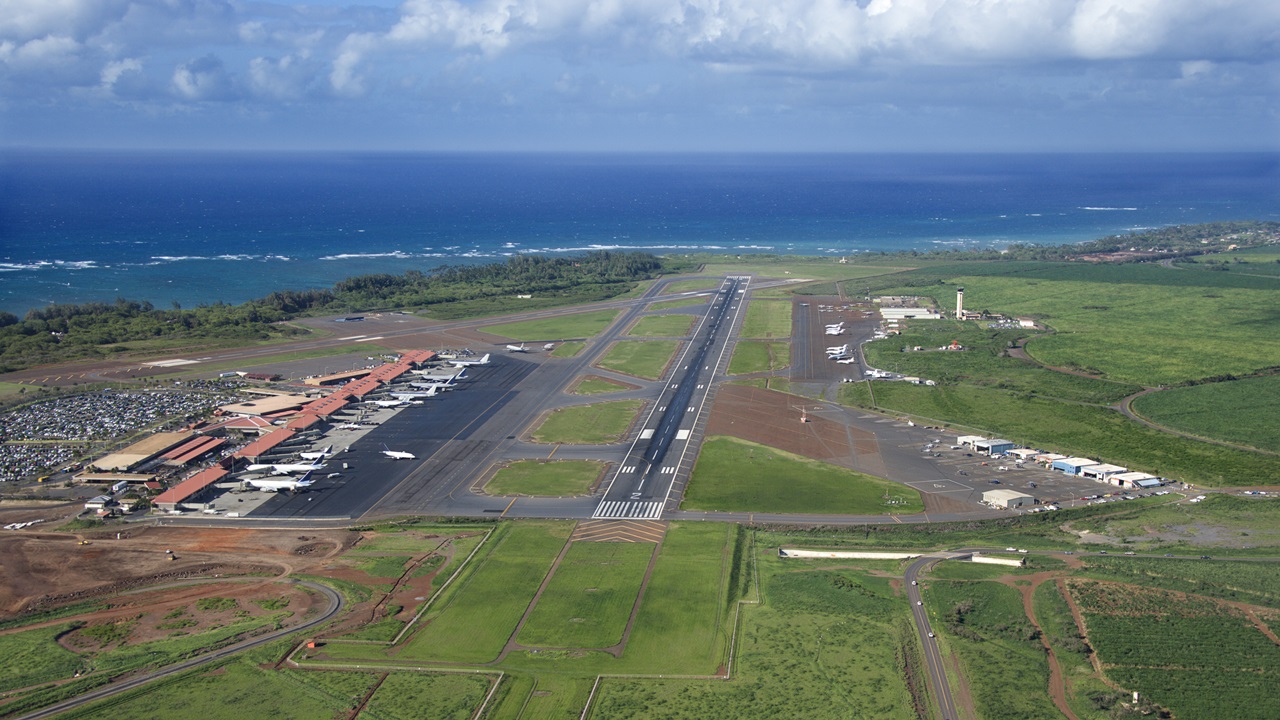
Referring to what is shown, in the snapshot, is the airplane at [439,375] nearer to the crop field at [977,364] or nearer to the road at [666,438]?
the road at [666,438]

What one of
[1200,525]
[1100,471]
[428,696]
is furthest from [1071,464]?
[428,696]

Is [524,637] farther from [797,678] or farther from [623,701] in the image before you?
[797,678]

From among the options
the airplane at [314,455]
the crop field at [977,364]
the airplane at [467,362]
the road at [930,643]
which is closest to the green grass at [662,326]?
the airplane at [467,362]

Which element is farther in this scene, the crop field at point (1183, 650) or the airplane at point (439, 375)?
the airplane at point (439, 375)

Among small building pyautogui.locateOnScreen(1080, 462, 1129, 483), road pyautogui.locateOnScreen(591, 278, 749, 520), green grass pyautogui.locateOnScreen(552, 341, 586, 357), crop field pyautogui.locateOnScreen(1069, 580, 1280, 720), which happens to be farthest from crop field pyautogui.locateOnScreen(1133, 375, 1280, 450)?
green grass pyautogui.locateOnScreen(552, 341, 586, 357)

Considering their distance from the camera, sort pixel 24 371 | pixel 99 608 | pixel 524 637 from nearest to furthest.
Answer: pixel 524 637
pixel 99 608
pixel 24 371

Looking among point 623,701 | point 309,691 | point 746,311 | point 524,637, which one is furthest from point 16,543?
point 746,311
